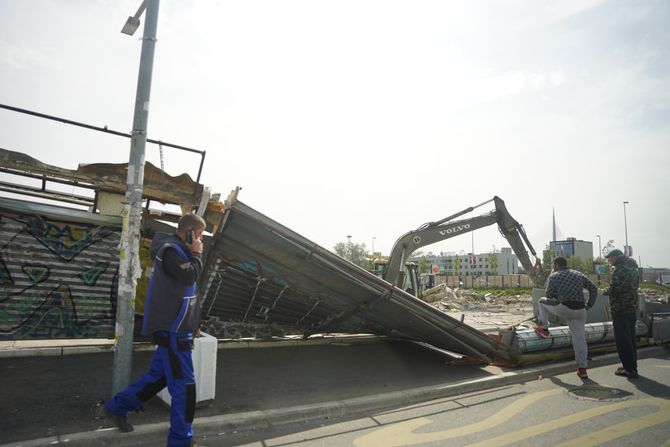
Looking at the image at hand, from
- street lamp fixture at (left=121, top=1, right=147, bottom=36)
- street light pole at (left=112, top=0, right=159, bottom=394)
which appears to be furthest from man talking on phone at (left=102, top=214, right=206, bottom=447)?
street lamp fixture at (left=121, top=1, right=147, bottom=36)

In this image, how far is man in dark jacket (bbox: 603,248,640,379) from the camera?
21.7 ft

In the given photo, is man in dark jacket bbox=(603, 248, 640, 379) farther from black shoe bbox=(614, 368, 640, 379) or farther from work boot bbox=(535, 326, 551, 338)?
work boot bbox=(535, 326, 551, 338)

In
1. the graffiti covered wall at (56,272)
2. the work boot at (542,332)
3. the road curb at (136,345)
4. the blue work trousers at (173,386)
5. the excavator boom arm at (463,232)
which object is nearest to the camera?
the blue work trousers at (173,386)

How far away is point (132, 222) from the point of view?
4379 mm

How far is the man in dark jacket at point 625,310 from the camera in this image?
662 centimetres

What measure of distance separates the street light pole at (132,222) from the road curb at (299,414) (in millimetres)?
672

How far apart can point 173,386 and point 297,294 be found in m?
3.39

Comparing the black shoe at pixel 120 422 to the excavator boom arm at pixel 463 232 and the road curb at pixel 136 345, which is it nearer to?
the road curb at pixel 136 345

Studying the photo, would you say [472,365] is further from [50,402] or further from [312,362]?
[50,402]

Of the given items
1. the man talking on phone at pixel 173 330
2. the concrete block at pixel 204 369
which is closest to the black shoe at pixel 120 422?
the man talking on phone at pixel 173 330

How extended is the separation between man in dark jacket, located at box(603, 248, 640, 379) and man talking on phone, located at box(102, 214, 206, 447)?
671 centimetres

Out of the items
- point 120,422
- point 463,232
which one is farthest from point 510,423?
point 463,232

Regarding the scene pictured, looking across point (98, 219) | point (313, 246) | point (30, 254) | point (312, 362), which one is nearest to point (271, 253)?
point (313, 246)

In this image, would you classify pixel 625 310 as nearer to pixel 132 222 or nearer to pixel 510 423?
pixel 510 423
